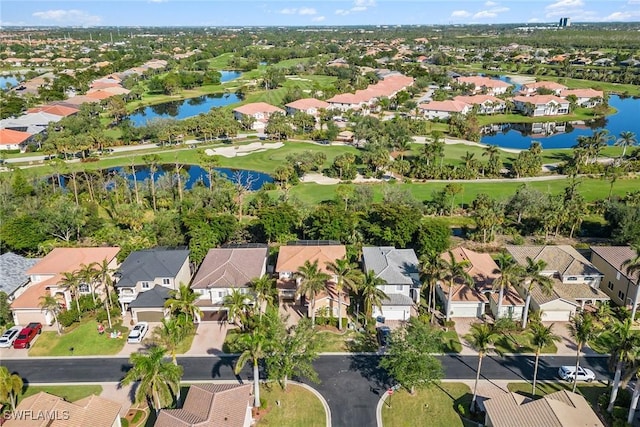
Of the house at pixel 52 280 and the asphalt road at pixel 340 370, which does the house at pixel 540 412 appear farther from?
the house at pixel 52 280

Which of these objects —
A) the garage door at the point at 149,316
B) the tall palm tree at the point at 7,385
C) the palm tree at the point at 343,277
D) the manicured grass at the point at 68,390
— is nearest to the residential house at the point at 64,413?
the tall palm tree at the point at 7,385

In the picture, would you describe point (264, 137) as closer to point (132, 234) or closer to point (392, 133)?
point (392, 133)

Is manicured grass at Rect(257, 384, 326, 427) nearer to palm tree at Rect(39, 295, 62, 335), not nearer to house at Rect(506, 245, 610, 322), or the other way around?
palm tree at Rect(39, 295, 62, 335)

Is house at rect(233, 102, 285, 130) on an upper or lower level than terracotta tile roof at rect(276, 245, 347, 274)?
upper

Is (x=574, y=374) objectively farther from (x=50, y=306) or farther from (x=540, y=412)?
(x=50, y=306)

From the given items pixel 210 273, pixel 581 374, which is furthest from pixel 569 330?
pixel 210 273

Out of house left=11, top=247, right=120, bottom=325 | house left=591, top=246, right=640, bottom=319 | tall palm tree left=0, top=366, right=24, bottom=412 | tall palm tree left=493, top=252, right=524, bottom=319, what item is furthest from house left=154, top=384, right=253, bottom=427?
house left=591, top=246, right=640, bottom=319

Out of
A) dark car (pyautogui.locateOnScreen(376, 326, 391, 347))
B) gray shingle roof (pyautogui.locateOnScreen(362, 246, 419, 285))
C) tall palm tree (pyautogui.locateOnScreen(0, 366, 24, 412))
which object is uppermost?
tall palm tree (pyautogui.locateOnScreen(0, 366, 24, 412))

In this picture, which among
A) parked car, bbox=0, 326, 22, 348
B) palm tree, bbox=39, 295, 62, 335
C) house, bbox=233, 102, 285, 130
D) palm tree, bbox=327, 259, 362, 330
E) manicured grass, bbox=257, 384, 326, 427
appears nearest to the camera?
manicured grass, bbox=257, 384, 326, 427
